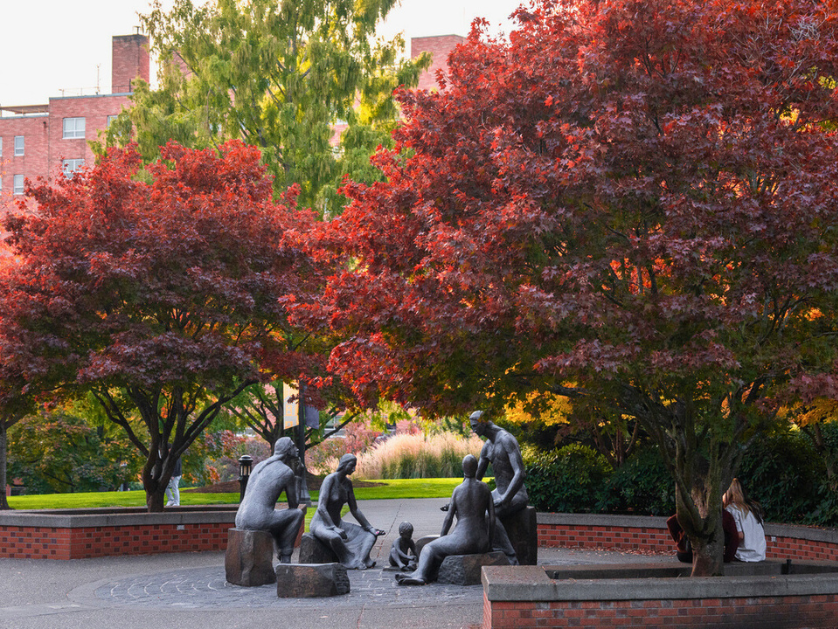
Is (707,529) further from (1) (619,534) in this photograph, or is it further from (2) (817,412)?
(1) (619,534)

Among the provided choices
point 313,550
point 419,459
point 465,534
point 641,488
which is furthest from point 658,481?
point 419,459

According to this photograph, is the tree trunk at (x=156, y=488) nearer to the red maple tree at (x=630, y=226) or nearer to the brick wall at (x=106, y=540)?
the brick wall at (x=106, y=540)

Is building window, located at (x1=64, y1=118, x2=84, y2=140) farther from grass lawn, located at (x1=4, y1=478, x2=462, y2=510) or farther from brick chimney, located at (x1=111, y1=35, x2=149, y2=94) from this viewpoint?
grass lawn, located at (x1=4, y1=478, x2=462, y2=510)

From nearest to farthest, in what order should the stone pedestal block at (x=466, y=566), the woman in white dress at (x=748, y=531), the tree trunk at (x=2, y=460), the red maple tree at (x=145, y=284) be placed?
the stone pedestal block at (x=466, y=566), the woman in white dress at (x=748, y=531), the red maple tree at (x=145, y=284), the tree trunk at (x=2, y=460)

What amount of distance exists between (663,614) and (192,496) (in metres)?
23.6

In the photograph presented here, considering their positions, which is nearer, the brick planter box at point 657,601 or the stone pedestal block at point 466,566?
the brick planter box at point 657,601

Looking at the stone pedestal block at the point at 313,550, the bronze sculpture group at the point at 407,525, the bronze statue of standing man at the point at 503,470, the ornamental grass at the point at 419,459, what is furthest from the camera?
the ornamental grass at the point at 419,459

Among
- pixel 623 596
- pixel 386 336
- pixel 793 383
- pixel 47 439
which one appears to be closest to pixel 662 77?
pixel 793 383

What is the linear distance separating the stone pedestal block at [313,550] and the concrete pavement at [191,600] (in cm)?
45

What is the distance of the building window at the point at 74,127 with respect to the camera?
6825 cm

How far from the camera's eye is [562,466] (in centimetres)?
1627

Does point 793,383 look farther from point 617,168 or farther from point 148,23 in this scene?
point 148,23

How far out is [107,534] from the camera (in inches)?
571

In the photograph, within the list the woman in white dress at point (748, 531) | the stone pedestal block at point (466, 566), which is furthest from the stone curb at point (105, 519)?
the woman in white dress at point (748, 531)
